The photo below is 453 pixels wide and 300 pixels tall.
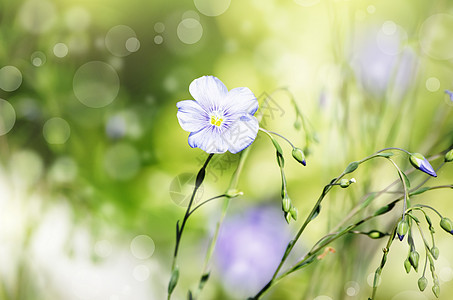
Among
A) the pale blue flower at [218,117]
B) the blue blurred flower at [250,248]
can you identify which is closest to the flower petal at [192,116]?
the pale blue flower at [218,117]

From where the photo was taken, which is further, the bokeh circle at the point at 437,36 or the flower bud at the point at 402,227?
the bokeh circle at the point at 437,36

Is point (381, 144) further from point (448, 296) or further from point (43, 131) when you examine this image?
point (43, 131)

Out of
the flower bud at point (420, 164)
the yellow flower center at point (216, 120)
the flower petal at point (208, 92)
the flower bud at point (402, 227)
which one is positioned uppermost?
the flower petal at point (208, 92)

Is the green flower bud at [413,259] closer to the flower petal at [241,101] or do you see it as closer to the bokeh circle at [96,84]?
the flower petal at [241,101]

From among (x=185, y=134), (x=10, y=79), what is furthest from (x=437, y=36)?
(x=10, y=79)

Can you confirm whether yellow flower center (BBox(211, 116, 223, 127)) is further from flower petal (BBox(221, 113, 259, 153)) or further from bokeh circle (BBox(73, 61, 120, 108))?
bokeh circle (BBox(73, 61, 120, 108))

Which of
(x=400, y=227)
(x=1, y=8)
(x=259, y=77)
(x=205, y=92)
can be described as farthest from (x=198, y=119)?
(x=1, y=8)

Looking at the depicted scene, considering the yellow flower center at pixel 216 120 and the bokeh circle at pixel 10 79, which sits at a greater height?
the bokeh circle at pixel 10 79
